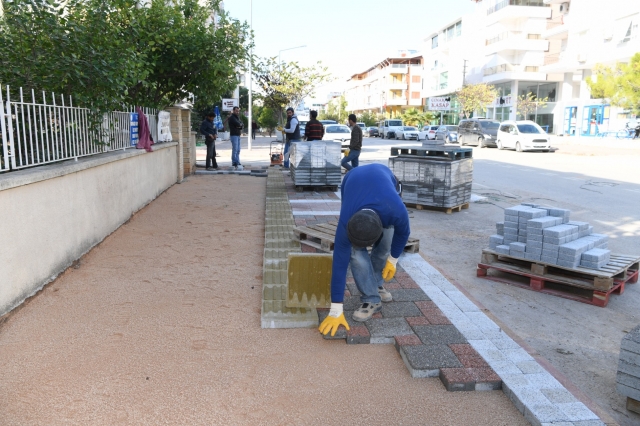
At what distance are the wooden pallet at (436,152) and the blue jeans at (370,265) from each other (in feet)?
17.8

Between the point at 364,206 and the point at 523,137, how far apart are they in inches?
989

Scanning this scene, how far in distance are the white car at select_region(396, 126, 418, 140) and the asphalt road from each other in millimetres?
29020

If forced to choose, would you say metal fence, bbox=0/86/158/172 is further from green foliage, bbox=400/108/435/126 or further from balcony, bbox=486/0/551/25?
green foliage, bbox=400/108/435/126

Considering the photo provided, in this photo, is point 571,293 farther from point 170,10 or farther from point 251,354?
point 170,10

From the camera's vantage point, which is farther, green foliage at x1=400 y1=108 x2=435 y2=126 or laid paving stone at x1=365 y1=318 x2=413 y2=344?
green foliage at x1=400 y1=108 x2=435 y2=126

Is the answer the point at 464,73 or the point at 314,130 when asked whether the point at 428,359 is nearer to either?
the point at 314,130

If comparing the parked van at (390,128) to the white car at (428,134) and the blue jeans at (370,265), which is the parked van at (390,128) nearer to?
the white car at (428,134)

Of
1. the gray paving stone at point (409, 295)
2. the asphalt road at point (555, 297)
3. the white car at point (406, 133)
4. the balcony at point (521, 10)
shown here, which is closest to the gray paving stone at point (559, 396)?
the asphalt road at point (555, 297)

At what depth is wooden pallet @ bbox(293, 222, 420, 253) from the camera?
6477 millimetres

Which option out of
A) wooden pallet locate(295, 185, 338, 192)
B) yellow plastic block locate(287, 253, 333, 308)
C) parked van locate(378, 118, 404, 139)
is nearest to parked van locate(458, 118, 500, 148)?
parked van locate(378, 118, 404, 139)

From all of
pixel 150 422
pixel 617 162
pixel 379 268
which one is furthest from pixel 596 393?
pixel 617 162

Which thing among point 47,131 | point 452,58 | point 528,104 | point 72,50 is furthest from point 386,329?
point 452,58

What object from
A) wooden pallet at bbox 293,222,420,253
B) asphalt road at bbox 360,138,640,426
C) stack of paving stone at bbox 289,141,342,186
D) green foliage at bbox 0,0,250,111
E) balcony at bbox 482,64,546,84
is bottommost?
asphalt road at bbox 360,138,640,426

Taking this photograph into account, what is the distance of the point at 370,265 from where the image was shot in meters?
4.29
